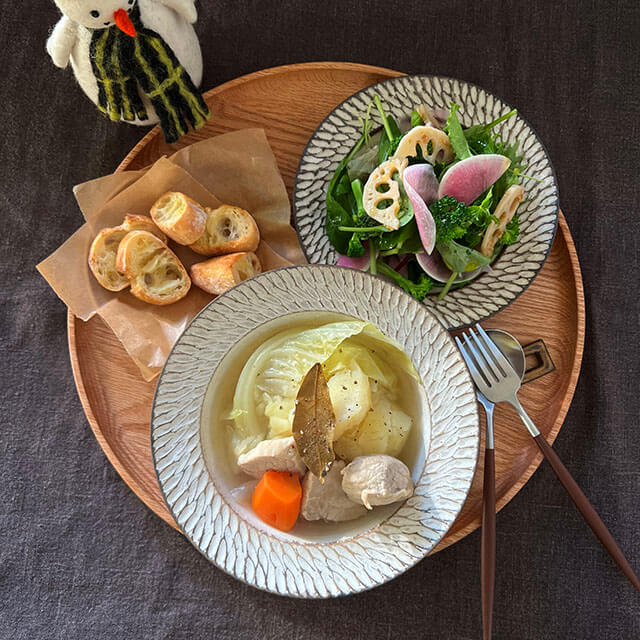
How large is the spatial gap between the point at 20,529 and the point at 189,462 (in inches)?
23.9

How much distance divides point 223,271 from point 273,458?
0.38m

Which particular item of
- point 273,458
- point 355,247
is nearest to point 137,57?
point 355,247

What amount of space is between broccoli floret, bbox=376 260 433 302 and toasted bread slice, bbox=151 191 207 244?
1.19ft

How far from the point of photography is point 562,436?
1346 mm

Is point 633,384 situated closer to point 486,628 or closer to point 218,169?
point 486,628

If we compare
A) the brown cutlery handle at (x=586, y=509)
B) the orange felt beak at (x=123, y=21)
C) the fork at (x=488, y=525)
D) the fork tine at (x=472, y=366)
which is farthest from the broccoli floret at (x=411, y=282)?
the orange felt beak at (x=123, y=21)

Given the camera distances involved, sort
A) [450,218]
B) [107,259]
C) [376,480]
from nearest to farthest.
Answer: [376,480] < [450,218] < [107,259]

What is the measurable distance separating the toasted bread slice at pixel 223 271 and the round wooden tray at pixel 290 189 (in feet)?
0.65

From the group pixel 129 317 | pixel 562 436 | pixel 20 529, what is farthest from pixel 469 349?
pixel 20 529

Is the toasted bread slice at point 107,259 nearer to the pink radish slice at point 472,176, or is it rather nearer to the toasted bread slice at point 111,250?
the toasted bread slice at point 111,250

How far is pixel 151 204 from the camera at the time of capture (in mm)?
1271

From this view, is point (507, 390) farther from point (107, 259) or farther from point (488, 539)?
point (107, 259)

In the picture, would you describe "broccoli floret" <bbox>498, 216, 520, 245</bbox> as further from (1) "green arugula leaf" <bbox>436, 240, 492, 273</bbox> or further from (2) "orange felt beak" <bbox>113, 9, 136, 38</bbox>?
(2) "orange felt beak" <bbox>113, 9, 136, 38</bbox>

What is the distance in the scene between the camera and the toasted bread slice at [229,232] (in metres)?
1.24
